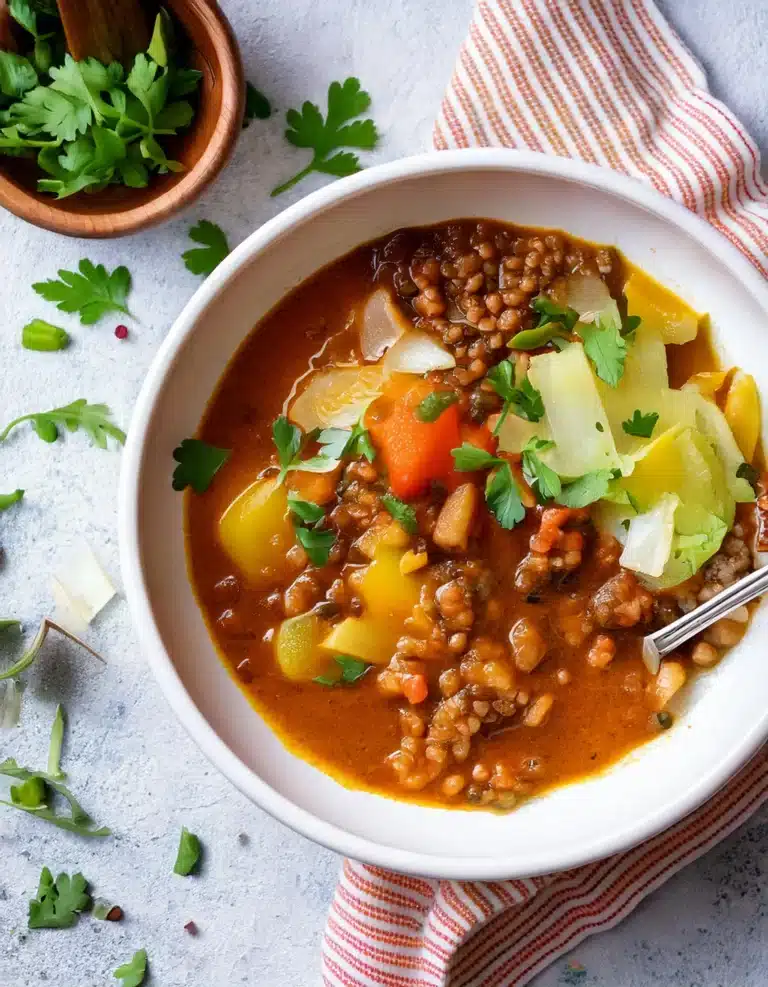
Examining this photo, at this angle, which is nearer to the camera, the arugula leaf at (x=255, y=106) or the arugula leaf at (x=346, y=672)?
the arugula leaf at (x=346, y=672)

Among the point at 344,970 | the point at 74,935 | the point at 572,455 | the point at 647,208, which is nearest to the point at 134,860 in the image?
the point at 74,935

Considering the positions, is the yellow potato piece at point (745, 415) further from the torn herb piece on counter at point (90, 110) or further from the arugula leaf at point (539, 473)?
the torn herb piece on counter at point (90, 110)

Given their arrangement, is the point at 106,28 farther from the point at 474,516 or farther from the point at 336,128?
the point at 474,516

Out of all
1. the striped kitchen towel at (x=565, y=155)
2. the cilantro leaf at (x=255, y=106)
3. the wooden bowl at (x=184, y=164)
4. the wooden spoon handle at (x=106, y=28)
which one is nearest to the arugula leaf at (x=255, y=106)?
the cilantro leaf at (x=255, y=106)

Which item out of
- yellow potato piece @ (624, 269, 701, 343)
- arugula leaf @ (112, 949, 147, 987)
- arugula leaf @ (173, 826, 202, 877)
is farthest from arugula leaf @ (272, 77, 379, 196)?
arugula leaf @ (112, 949, 147, 987)

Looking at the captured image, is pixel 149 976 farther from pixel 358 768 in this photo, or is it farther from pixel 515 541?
pixel 515 541
